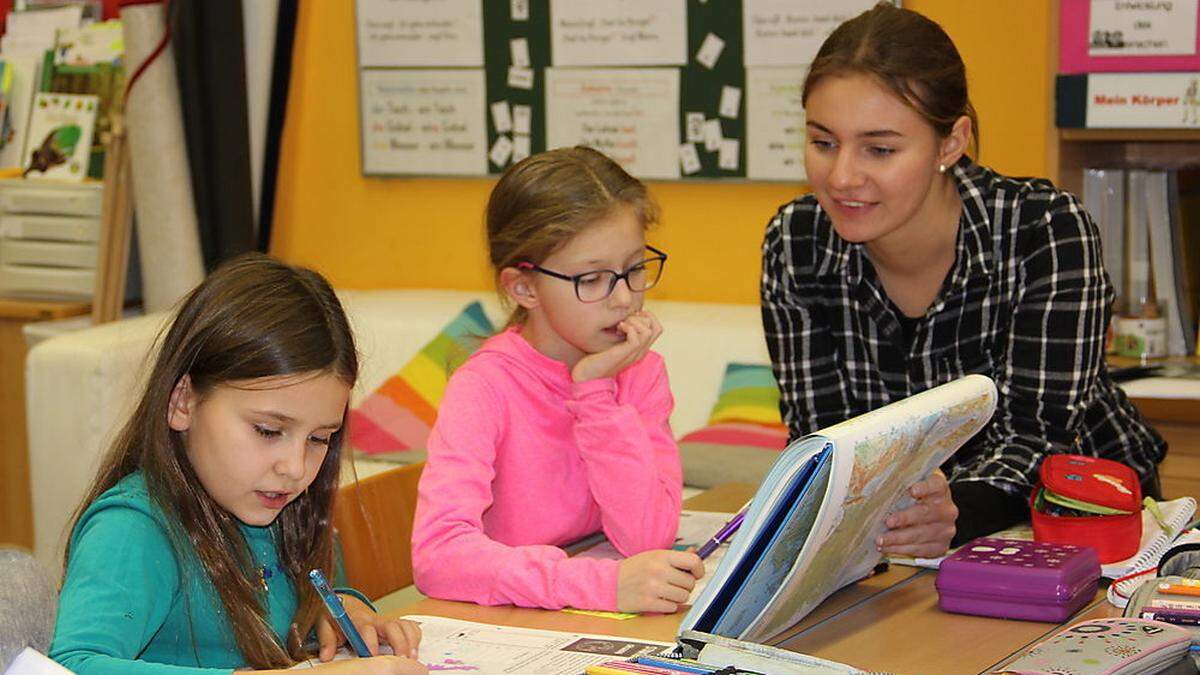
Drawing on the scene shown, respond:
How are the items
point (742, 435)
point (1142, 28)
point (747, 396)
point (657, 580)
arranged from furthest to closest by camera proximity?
point (747, 396), point (742, 435), point (1142, 28), point (657, 580)

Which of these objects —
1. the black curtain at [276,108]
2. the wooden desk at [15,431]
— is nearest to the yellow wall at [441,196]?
the black curtain at [276,108]

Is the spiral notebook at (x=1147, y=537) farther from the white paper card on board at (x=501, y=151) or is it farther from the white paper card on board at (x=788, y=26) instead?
the white paper card on board at (x=501, y=151)

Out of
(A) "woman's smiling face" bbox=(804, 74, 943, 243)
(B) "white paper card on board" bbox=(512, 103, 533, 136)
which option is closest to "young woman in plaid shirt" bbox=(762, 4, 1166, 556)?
(A) "woman's smiling face" bbox=(804, 74, 943, 243)

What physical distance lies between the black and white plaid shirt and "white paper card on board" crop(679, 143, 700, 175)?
1569 mm

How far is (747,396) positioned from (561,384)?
1.43 meters

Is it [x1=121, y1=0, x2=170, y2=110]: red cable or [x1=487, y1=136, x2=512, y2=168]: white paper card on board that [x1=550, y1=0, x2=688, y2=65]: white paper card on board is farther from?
[x1=121, y1=0, x2=170, y2=110]: red cable

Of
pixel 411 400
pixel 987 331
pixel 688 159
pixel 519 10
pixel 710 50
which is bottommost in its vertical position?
pixel 411 400

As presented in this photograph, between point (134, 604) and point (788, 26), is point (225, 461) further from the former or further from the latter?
point (788, 26)

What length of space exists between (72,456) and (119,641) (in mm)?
2385

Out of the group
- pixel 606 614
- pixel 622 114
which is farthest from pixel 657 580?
pixel 622 114

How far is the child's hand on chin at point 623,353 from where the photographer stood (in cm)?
187

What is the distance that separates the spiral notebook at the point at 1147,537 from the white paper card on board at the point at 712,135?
1.89 meters

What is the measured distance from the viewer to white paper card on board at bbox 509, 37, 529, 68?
12.8 ft

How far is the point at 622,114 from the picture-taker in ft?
12.4
